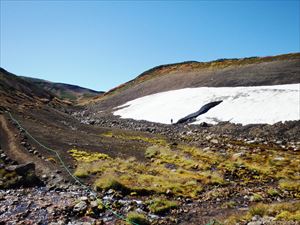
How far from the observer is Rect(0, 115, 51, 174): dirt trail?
22.5m

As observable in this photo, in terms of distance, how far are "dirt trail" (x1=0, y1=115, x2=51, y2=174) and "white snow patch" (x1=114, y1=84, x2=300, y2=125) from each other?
83.6 ft

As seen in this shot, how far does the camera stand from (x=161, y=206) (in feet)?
54.2

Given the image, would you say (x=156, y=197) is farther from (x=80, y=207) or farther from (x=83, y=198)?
(x=80, y=207)

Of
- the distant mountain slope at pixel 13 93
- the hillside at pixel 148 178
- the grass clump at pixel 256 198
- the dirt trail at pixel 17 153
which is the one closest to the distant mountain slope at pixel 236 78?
the distant mountain slope at pixel 13 93

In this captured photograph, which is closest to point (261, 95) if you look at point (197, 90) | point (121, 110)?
point (197, 90)

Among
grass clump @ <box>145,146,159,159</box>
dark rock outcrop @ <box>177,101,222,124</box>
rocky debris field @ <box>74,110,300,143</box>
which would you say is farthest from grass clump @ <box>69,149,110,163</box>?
dark rock outcrop @ <box>177,101,222,124</box>

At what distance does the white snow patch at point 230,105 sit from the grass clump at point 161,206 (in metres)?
26.4

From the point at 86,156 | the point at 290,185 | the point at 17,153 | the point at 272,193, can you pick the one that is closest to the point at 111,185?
the point at 86,156

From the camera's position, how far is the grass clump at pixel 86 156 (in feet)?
85.4

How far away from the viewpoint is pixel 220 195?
1892 centimetres

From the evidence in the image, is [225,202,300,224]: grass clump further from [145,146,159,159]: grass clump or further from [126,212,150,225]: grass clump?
[145,146,159,159]: grass clump

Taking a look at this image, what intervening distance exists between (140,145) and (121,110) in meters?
35.5

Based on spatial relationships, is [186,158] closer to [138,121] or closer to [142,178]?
[142,178]

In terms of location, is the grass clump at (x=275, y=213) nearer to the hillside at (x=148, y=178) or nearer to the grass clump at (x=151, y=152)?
the hillside at (x=148, y=178)
